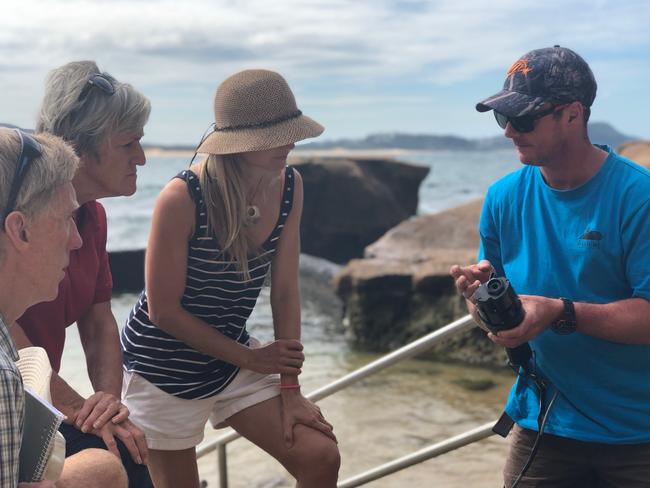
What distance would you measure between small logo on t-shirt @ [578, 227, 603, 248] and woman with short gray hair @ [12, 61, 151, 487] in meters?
1.33

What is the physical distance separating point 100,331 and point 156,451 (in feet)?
1.42

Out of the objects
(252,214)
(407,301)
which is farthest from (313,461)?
(407,301)

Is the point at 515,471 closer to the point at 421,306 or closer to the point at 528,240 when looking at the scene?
the point at 528,240

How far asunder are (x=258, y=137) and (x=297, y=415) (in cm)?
87

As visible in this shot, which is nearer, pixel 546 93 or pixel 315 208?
pixel 546 93

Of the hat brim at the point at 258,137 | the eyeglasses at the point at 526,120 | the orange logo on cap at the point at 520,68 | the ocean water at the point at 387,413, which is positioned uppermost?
the orange logo on cap at the point at 520,68

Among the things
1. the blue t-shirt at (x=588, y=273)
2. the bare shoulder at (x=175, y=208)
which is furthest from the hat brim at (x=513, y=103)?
the bare shoulder at (x=175, y=208)

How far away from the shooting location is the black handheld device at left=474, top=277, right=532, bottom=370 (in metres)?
2.31

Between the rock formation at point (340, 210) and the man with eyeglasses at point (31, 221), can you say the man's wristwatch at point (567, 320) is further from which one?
the rock formation at point (340, 210)

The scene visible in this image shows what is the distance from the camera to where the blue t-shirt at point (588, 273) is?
239 cm

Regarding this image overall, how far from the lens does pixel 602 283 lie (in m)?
2.45

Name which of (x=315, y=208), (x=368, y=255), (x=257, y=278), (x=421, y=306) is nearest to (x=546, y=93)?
(x=257, y=278)

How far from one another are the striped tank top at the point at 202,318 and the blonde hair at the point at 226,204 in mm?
29

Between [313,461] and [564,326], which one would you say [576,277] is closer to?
[564,326]
